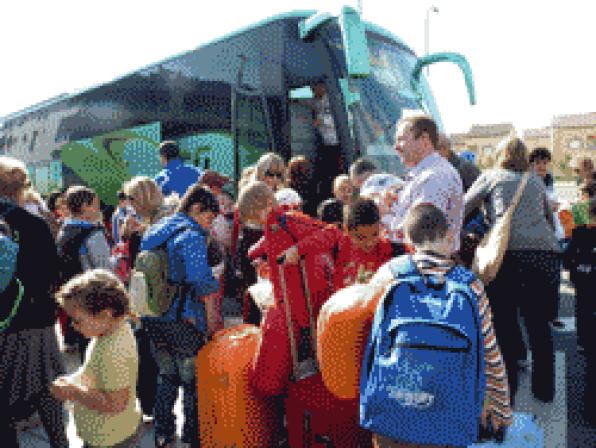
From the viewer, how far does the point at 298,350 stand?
120 inches

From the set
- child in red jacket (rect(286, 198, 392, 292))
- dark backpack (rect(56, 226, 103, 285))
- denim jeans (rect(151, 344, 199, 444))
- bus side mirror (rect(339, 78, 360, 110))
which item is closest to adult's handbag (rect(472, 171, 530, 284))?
child in red jacket (rect(286, 198, 392, 292))

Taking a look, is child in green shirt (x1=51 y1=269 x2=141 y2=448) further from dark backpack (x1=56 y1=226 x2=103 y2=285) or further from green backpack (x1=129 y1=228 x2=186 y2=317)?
dark backpack (x1=56 y1=226 x2=103 y2=285)

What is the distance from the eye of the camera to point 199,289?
3.15 metres

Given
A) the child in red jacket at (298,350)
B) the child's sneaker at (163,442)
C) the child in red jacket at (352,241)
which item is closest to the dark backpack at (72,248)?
the child's sneaker at (163,442)

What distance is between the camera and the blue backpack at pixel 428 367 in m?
1.89

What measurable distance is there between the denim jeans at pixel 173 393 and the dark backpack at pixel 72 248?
3.75 feet

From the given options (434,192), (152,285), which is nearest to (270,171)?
(152,285)

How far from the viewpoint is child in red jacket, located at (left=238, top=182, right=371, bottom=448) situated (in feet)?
9.45

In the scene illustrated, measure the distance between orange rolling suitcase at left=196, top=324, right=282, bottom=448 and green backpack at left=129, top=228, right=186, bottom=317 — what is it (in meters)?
0.40

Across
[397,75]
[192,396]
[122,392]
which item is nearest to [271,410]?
[192,396]

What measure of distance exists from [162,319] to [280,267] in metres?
0.90

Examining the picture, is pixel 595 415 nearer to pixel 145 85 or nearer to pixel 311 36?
pixel 311 36

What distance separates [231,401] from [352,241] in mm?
1210

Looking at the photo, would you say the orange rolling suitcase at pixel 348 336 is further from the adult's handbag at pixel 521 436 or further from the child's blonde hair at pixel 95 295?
the adult's handbag at pixel 521 436
